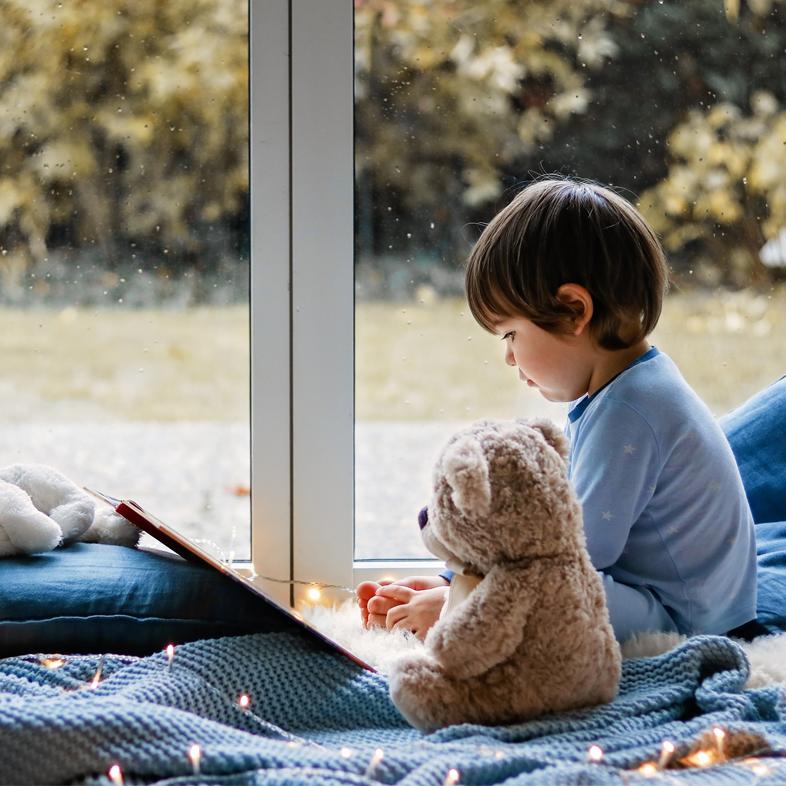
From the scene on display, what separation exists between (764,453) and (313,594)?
0.71 metres

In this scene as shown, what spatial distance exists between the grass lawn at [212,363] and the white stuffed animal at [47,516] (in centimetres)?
22

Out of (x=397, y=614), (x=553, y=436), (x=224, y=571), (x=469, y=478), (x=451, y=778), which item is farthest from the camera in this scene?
(x=397, y=614)

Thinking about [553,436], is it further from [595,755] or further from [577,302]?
[595,755]

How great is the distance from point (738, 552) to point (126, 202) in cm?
102

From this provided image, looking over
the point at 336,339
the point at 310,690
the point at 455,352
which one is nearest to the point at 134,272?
the point at 336,339

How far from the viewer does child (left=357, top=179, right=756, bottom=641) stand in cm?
124

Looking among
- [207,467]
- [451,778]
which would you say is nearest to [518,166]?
[207,467]

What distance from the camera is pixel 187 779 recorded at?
2.98 ft

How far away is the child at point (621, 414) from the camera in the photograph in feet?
4.06

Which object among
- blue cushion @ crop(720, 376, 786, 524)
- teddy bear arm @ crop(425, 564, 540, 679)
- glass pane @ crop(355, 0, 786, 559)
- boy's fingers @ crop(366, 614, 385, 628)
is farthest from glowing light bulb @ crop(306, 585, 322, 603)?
blue cushion @ crop(720, 376, 786, 524)

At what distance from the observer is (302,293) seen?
157cm

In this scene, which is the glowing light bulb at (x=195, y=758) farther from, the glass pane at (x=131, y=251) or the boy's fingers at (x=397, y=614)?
the glass pane at (x=131, y=251)

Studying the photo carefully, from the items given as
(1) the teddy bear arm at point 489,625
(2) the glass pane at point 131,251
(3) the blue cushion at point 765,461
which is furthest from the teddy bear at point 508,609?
(2) the glass pane at point 131,251

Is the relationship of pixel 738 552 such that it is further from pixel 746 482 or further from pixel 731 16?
pixel 731 16
